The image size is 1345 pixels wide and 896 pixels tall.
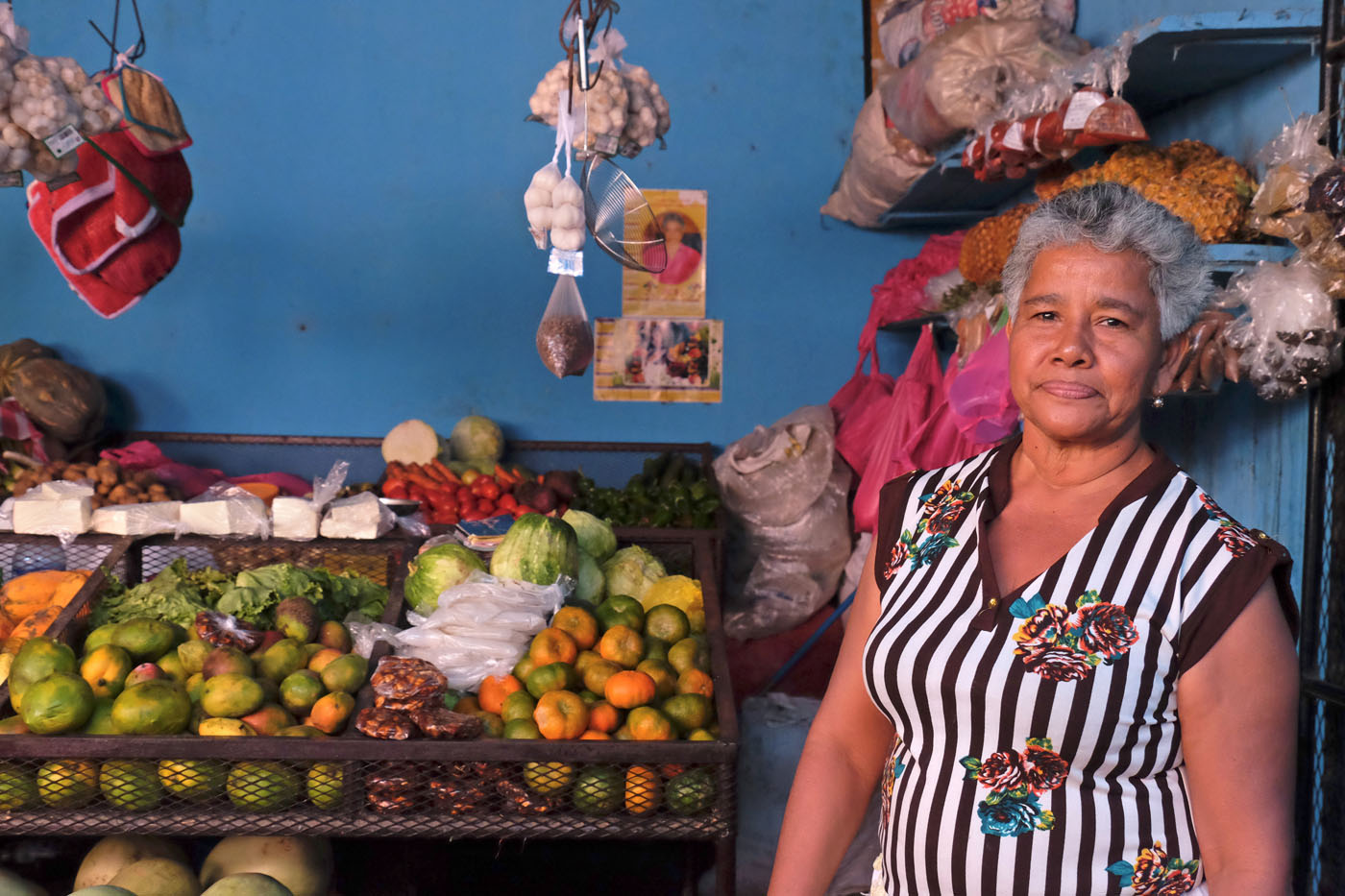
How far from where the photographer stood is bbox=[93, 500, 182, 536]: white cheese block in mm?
2986

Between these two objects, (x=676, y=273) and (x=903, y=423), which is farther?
(x=676, y=273)

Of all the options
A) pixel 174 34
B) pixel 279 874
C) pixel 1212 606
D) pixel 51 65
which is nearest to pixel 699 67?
pixel 174 34

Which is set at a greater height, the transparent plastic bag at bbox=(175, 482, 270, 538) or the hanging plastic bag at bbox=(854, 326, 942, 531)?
the hanging plastic bag at bbox=(854, 326, 942, 531)

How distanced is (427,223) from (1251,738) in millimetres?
3839

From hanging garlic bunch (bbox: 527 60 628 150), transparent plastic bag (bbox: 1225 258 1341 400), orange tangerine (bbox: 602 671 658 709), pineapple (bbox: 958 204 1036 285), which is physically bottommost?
orange tangerine (bbox: 602 671 658 709)

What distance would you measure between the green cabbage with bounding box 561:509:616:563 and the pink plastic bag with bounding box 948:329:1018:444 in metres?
1.01

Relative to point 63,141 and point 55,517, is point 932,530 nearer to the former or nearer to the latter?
point 63,141

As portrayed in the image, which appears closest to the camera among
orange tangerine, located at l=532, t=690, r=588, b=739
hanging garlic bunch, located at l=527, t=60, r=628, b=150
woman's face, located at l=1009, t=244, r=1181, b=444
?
woman's face, located at l=1009, t=244, r=1181, b=444

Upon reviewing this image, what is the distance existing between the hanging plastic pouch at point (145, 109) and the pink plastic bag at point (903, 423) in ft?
7.20

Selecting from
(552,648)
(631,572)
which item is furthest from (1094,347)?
(631,572)

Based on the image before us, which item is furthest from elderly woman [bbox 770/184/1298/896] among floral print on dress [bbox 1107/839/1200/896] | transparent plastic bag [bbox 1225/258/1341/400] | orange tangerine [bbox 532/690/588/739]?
orange tangerine [bbox 532/690/588/739]

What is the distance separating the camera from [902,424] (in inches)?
137

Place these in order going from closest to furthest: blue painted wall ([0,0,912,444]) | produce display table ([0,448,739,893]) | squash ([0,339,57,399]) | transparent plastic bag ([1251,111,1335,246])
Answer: transparent plastic bag ([1251,111,1335,246])
produce display table ([0,448,739,893])
squash ([0,339,57,399])
blue painted wall ([0,0,912,444])

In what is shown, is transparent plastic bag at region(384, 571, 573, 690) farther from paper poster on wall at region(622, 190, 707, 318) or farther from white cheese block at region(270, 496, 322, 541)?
paper poster on wall at region(622, 190, 707, 318)
